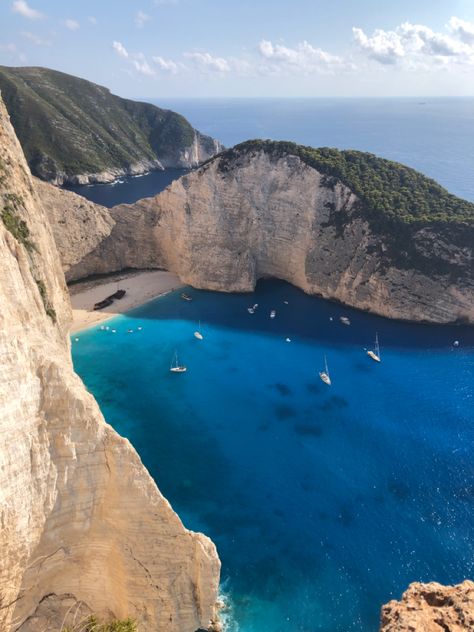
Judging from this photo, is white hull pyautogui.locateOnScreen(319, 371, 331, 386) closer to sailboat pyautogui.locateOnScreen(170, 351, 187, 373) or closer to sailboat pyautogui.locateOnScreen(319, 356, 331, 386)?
sailboat pyautogui.locateOnScreen(319, 356, 331, 386)

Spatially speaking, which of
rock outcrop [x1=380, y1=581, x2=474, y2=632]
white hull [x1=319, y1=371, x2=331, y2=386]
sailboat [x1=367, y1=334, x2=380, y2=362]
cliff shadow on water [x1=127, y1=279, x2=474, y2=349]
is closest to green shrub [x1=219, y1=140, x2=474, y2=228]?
cliff shadow on water [x1=127, y1=279, x2=474, y2=349]

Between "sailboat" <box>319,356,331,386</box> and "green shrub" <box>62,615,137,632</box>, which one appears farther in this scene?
"sailboat" <box>319,356,331,386</box>

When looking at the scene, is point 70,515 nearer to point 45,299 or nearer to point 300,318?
point 45,299

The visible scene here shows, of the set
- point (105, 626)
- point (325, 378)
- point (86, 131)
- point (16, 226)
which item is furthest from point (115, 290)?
point (86, 131)

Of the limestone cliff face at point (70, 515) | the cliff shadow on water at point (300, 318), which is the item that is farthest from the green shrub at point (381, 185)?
the limestone cliff face at point (70, 515)

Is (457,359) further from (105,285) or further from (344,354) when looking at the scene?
(105,285)

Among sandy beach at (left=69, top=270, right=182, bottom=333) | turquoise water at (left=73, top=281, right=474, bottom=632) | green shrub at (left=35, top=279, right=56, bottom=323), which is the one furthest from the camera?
sandy beach at (left=69, top=270, right=182, bottom=333)

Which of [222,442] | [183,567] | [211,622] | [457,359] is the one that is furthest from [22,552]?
[457,359]
